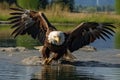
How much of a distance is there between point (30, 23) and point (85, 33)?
1476mm

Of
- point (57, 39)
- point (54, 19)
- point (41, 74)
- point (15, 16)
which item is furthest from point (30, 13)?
point (54, 19)

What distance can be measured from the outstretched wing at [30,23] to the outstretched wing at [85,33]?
2.40 feet

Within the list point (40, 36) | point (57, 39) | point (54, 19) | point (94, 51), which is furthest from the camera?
point (54, 19)

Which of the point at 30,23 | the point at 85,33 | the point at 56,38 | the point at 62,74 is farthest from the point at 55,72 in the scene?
the point at 30,23

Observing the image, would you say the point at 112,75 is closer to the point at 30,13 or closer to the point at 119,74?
the point at 119,74

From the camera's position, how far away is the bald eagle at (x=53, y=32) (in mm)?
15846

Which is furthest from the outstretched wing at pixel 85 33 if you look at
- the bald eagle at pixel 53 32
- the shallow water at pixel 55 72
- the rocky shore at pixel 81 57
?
the shallow water at pixel 55 72

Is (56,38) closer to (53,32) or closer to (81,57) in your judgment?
(53,32)

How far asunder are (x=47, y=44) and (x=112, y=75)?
258 cm

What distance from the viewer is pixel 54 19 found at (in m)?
45.3

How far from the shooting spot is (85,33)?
1666 cm

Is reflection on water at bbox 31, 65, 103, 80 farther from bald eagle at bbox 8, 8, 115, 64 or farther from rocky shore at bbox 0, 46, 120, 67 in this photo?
rocky shore at bbox 0, 46, 120, 67

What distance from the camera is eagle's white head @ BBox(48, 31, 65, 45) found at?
15.6 meters

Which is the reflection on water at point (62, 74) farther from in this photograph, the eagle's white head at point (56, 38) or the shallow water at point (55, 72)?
the eagle's white head at point (56, 38)
